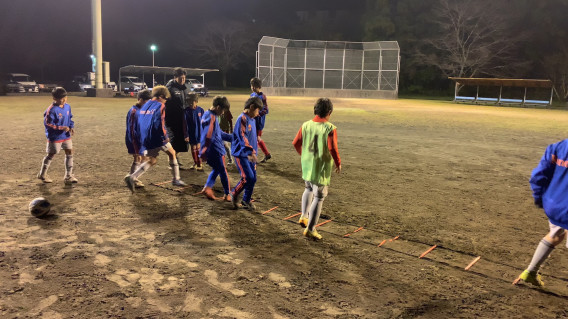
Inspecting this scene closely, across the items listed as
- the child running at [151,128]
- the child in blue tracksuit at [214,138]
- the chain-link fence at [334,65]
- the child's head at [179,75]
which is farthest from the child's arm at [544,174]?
the chain-link fence at [334,65]

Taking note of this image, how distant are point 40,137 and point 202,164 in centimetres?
533

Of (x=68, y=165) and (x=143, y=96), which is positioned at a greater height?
(x=143, y=96)

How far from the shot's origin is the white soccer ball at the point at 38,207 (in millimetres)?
4609

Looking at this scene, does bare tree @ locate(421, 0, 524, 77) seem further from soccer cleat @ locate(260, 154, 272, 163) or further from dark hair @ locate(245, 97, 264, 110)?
dark hair @ locate(245, 97, 264, 110)

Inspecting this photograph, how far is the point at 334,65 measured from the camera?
36188 mm

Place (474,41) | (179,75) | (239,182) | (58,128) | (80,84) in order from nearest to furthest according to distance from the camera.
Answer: (239,182), (58,128), (179,75), (80,84), (474,41)

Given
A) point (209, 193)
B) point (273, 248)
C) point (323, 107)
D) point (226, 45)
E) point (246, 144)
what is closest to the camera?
point (273, 248)

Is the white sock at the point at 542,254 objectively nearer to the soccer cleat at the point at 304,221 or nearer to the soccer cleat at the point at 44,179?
the soccer cleat at the point at 304,221

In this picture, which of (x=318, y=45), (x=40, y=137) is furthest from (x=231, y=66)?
(x=40, y=137)

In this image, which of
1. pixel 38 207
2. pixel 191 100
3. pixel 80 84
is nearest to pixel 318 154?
pixel 38 207

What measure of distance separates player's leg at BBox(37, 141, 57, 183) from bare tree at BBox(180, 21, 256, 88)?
50620 millimetres

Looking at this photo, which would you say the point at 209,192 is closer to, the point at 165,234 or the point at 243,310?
the point at 165,234

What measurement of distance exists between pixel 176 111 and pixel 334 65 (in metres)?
30.7

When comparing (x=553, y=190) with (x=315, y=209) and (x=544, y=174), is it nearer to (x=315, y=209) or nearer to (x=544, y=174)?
(x=544, y=174)
